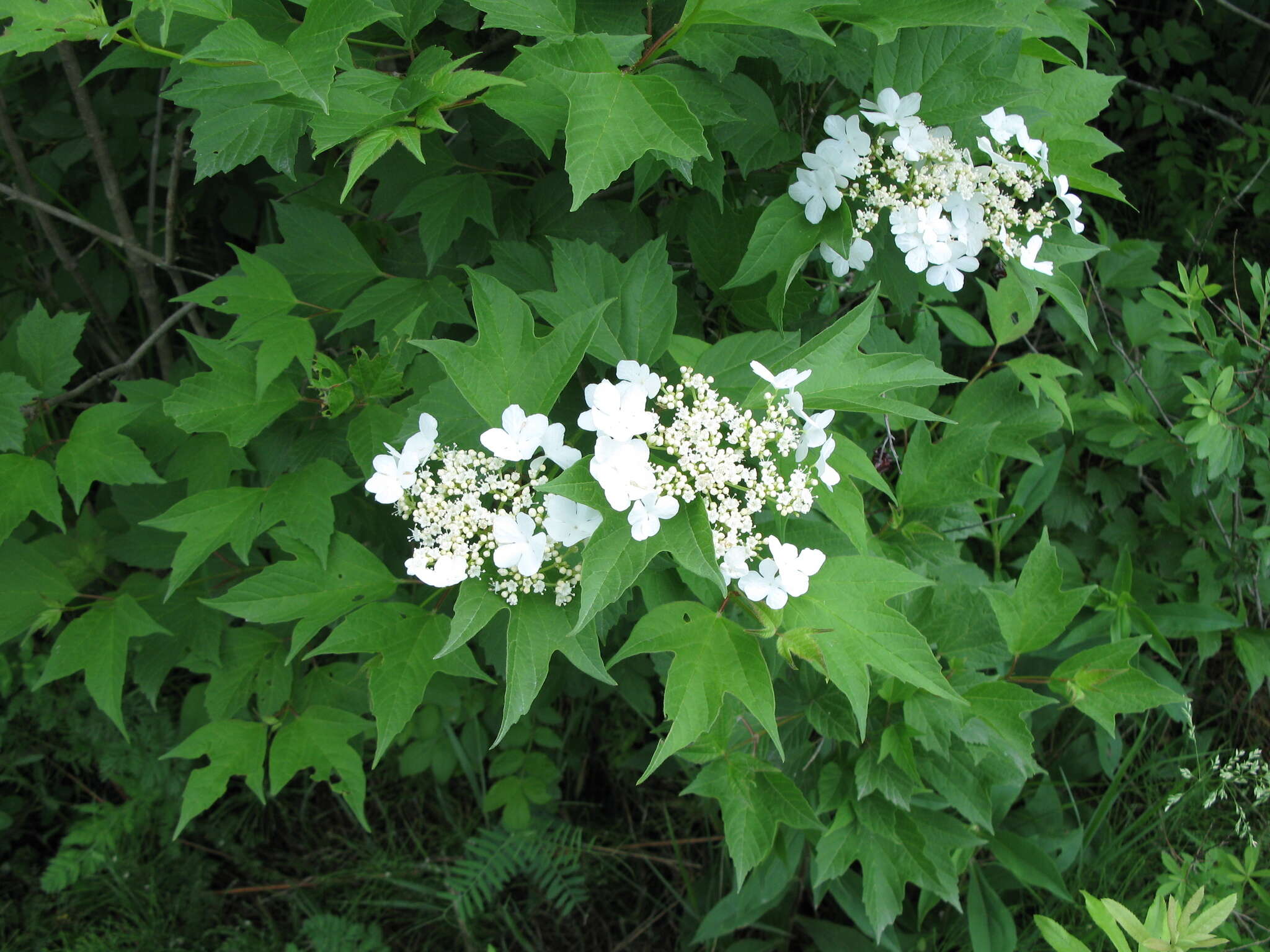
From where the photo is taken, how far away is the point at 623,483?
120 cm

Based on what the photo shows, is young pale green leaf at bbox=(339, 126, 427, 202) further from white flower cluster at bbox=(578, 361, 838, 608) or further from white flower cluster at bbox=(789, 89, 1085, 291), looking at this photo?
white flower cluster at bbox=(789, 89, 1085, 291)

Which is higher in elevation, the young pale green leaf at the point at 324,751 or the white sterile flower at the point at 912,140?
the white sterile flower at the point at 912,140

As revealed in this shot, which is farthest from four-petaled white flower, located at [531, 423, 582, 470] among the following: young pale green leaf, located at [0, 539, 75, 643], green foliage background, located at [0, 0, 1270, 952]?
young pale green leaf, located at [0, 539, 75, 643]

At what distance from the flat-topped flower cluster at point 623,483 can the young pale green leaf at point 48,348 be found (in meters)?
1.17

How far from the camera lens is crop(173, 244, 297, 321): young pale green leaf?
6.33 ft

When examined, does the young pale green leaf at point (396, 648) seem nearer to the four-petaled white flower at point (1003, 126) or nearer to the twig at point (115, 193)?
the four-petaled white flower at point (1003, 126)

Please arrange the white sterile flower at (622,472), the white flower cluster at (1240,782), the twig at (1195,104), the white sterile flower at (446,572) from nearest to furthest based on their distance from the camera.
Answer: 1. the white sterile flower at (622,472)
2. the white sterile flower at (446,572)
3. the white flower cluster at (1240,782)
4. the twig at (1195,104)

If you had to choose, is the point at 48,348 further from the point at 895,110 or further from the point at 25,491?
the point at 895,110

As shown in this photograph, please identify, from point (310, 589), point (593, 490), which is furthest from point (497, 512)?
point (310, 589)

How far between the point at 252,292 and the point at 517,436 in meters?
0.94

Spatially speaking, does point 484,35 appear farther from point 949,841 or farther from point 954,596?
point 949,841

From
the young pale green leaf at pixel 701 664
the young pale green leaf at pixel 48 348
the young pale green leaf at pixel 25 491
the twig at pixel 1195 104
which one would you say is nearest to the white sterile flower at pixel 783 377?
the young pale green leaf at pixel 701 664

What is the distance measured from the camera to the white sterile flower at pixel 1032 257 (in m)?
1.70

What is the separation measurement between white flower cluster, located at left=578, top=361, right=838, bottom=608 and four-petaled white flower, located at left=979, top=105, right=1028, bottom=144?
0.68m
